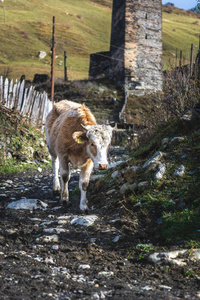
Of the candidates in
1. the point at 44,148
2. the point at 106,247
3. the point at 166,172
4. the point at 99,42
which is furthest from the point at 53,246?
the point at 99,42

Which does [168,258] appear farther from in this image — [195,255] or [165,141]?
[165,141]

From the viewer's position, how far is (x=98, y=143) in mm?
4992

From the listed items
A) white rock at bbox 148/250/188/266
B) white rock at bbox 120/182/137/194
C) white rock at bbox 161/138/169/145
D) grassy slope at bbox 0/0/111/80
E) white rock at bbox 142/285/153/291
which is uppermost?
grassy slope at bbox 0/0/111/80

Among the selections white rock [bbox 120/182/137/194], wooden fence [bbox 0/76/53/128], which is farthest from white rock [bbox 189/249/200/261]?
wooden fence [bbox 0/76/53/128]

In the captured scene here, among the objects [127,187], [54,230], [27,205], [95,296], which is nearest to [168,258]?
[95,296]

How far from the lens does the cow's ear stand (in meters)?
5.22

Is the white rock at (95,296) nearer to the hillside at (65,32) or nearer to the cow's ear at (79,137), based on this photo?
the cow's ear at (79,137)

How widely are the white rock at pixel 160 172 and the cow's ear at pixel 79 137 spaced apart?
4.26 feet

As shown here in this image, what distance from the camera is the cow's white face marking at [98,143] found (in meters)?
4.91

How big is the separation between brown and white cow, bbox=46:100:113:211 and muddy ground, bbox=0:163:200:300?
29.3 inches

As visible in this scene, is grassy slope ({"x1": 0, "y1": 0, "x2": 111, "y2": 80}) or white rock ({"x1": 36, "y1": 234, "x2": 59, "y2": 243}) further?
grassy slope ({"x1": 0, "y1": 0, "x2": 111, "y2": 80})

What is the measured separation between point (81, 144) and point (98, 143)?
0.67 m

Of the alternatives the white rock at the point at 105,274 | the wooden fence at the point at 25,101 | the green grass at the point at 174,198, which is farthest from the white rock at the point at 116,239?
the wooden fence at the point at 25,101

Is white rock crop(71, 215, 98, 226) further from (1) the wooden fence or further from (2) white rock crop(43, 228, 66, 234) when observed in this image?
(1) the wooden fence
